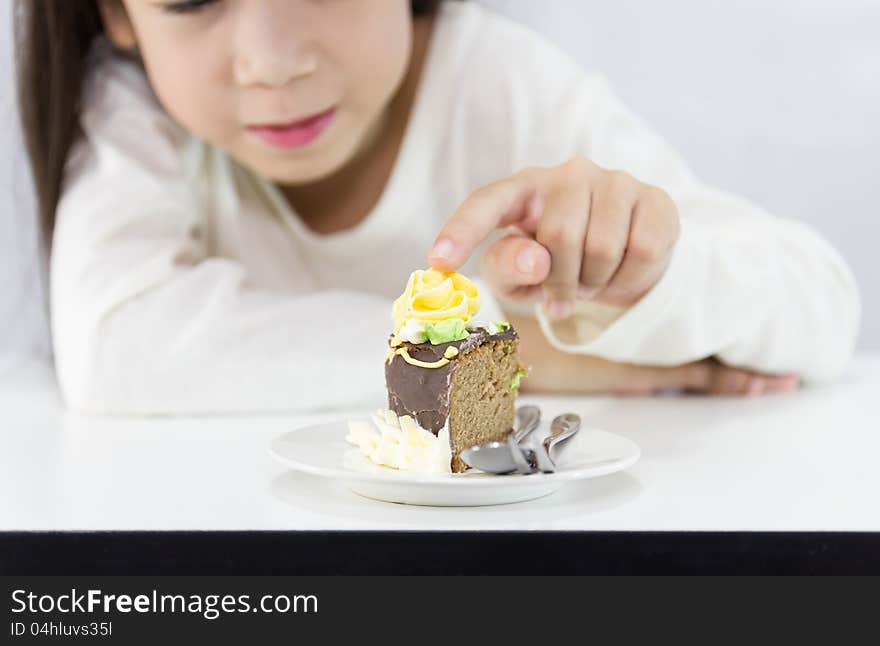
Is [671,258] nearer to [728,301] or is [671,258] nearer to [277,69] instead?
[728,301]

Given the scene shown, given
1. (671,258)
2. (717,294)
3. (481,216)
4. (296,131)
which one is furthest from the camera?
(296,131)

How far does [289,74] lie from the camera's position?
1025 mm

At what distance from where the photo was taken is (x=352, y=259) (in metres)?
1.31

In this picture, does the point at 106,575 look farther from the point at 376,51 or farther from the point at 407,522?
the point at 376,51

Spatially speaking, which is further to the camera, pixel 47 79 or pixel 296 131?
pixel 47 79

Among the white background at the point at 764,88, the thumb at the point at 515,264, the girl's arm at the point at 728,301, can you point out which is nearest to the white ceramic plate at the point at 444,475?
the thumb at the point at 515,264

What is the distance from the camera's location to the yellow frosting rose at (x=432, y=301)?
0.65m

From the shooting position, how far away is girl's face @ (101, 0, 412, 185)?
1.02m

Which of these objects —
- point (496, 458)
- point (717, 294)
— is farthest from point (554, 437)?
point (717, 294)

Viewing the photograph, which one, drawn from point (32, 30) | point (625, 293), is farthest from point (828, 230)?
point (32, 30)

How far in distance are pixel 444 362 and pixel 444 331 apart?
0.8 inches

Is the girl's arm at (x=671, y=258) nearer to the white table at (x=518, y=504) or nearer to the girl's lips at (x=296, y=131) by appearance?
the white table at (x=518, y=504)

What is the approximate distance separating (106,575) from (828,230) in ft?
4.47

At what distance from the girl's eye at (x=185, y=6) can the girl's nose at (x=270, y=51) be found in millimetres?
45
